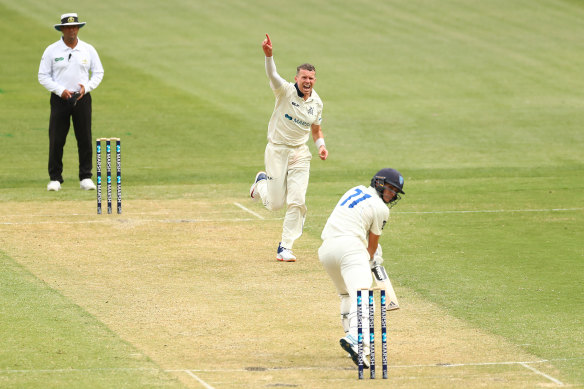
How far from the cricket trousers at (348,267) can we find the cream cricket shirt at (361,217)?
0.07 metres

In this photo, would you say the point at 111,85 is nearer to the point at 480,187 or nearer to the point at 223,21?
the point at 223,21

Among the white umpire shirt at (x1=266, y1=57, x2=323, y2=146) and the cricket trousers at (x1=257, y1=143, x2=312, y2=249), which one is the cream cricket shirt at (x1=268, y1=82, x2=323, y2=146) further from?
the cricket trousers at (x1=257, y1=143, x2=312, y2=249)

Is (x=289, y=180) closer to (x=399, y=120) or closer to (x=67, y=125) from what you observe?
(x=67, y=125)

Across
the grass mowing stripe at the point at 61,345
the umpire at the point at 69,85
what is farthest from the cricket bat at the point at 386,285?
the umpire at the point at 69,85

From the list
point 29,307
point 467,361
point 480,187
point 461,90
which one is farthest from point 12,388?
point 461,90

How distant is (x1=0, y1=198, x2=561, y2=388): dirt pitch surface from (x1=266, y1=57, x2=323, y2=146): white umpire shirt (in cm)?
147

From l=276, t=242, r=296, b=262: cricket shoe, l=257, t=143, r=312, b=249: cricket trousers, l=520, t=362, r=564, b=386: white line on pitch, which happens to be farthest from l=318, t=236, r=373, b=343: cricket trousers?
l=257, t=143, r=312, b=249: cricket trousers

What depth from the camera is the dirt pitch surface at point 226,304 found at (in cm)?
921

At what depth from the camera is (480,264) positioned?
1324 cm

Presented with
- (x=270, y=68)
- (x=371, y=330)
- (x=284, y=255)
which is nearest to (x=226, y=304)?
(x=284, y=255)

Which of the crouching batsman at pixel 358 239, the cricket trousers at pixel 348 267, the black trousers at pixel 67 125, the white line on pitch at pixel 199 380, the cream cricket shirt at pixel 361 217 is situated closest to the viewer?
the white line on pitch at pixel 199 380

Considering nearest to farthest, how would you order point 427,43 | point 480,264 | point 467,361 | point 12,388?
1. point 12,388
2. point 467,361
3. point 480,264
4. point 427,43

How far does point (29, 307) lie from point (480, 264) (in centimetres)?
533

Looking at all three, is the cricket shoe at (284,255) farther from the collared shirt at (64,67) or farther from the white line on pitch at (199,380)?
the collared shirt at (64,67)
